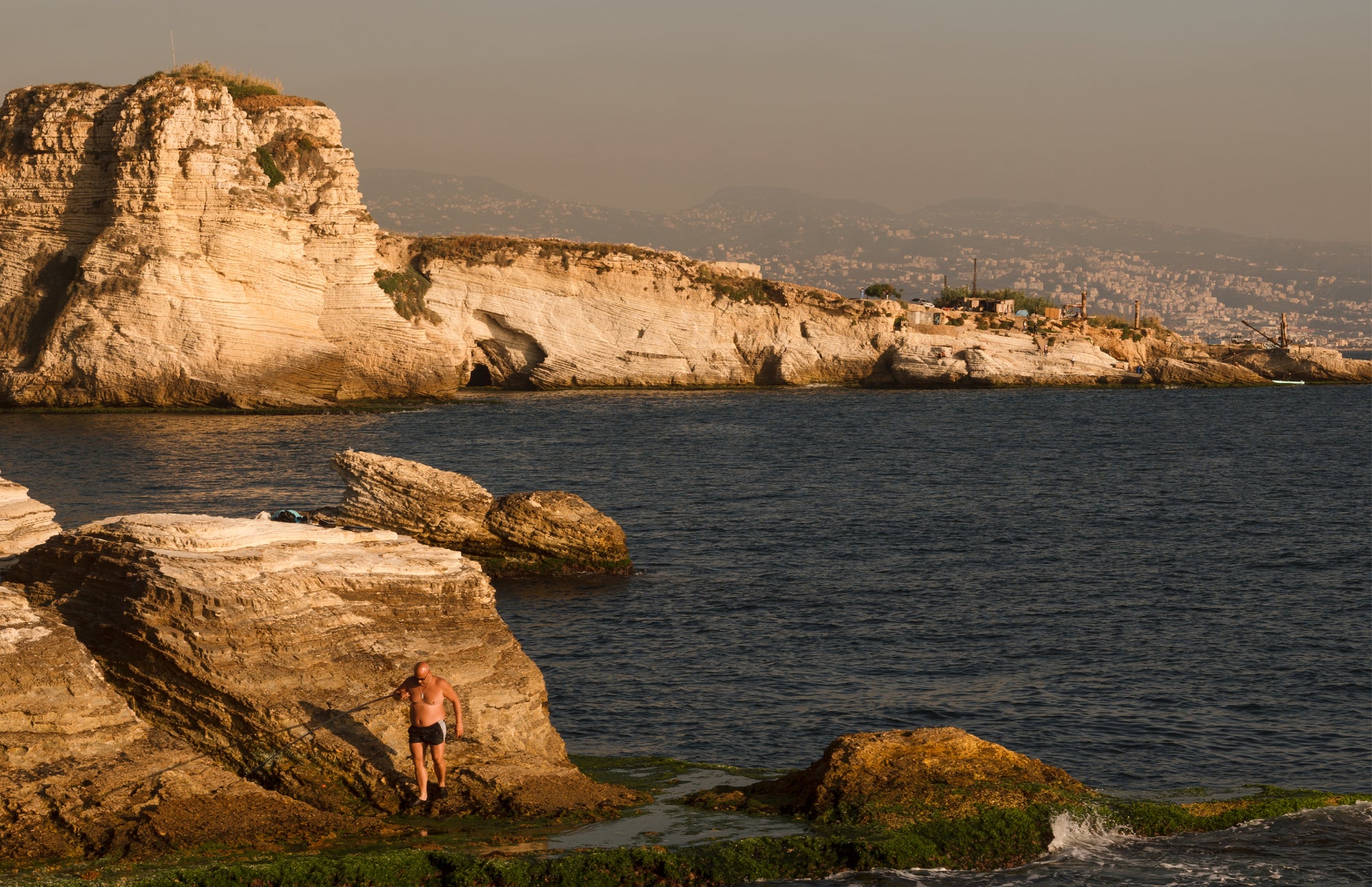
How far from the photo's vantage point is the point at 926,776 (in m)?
14.2

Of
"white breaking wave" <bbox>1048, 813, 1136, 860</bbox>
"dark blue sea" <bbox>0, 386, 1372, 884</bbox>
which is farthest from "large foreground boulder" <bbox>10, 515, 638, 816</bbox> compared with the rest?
"white breaking wave" <bbox>1048, 813, 1136, 860</bbox>

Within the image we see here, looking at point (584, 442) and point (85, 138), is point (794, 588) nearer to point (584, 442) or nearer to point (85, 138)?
point (584, 442)

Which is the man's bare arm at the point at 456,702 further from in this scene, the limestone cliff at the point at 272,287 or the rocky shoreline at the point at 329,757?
the limestone cliff at the point at 272,287

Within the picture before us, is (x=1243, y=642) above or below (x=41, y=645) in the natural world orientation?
below

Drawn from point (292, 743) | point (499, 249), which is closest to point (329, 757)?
point (292, 743)

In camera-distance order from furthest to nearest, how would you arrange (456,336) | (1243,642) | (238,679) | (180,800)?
(456,336), (1243,642), (238,679), (180,800)

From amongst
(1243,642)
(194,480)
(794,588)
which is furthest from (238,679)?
(194,480)

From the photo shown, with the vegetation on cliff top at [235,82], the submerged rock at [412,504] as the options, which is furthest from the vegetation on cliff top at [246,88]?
the submerged rock at [412,504]

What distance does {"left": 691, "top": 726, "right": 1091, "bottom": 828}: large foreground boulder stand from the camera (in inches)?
539

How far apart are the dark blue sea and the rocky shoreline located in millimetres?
1061

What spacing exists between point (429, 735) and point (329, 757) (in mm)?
1148

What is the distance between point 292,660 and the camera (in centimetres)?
1428

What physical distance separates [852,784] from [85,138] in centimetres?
6154

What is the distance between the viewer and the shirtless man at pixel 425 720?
14.0 meters
